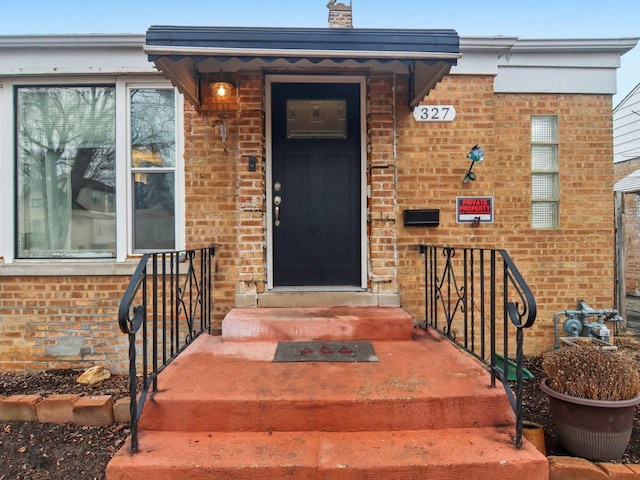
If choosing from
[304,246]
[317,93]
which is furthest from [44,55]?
[304,246]

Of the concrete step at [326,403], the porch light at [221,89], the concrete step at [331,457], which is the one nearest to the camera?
the concrete step at [331,457]

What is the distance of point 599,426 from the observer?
237cm

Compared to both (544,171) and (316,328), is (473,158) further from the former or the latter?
(316,328)

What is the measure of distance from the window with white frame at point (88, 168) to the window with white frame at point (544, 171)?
3827 millimetres

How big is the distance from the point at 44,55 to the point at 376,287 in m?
4.11

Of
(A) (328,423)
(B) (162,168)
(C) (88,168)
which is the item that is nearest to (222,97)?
(B) (162,168)

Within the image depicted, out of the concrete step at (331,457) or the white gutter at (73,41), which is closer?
the concrete step at (331,457)

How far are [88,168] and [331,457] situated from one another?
3733 mm

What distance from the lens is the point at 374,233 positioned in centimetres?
388

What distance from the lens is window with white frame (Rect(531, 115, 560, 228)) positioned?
4.22 m

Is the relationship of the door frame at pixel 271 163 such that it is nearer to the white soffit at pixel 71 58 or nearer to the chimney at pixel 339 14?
the chimney at pixel 339 14

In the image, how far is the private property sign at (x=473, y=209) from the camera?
4.01 meters

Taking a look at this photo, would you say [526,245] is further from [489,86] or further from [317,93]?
[317,93]

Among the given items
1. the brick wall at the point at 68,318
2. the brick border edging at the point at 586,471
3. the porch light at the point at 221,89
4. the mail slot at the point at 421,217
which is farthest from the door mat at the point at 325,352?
the porch light at the point at 221,89
